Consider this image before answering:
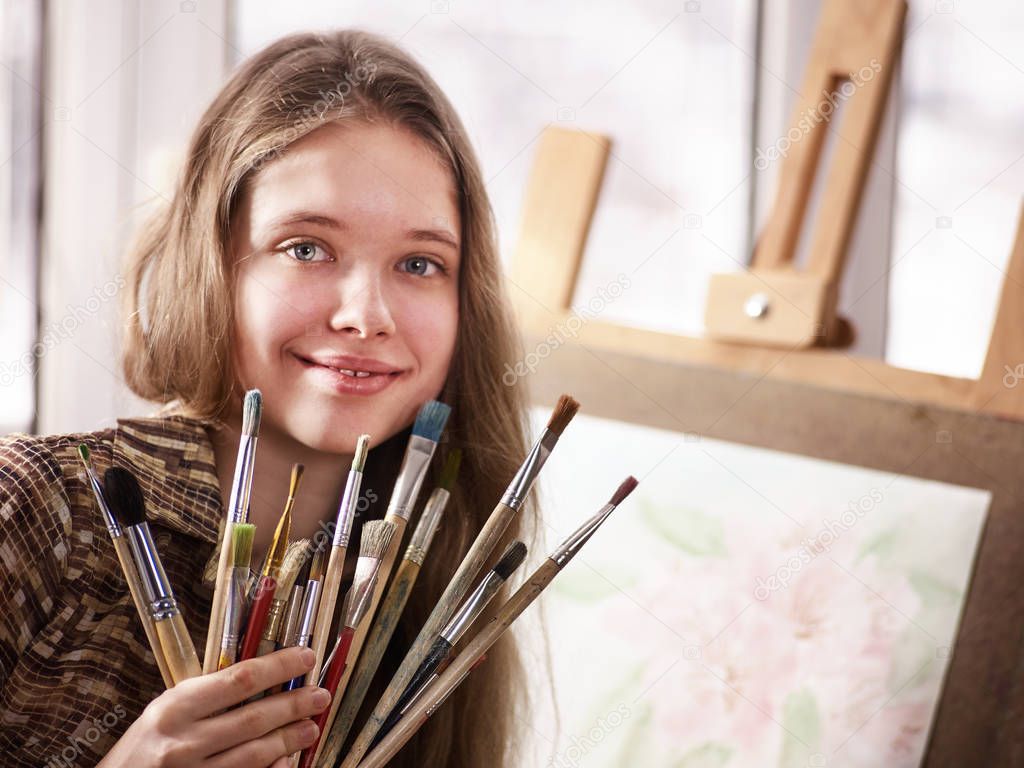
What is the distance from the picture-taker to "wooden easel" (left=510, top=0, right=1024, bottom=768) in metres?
0.92

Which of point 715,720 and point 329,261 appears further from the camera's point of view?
point 715,720

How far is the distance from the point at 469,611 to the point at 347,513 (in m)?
0.08

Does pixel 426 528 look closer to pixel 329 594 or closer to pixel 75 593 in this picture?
pixel 329 594

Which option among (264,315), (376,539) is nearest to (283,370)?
(264,315)

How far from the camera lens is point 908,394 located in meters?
0.97

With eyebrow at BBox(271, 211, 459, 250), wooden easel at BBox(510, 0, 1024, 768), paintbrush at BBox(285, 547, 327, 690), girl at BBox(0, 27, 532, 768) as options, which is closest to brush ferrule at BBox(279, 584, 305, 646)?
paintbrush at BBox(285, 547, 327, 690)

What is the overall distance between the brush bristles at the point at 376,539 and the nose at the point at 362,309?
117 millimetres

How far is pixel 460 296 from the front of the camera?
72 centimetres

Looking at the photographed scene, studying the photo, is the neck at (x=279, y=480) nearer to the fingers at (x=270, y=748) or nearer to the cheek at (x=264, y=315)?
the cheek at (x=264, y=315)

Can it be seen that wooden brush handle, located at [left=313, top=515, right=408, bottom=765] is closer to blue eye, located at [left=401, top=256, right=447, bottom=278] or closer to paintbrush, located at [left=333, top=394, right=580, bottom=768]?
paintbrush, located at [left=333, top=394, right=580, bottom=768]

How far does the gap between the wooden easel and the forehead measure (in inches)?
17.4

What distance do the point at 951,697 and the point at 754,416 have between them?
0.93ft

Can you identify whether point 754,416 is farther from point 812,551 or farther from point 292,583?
point 292,583

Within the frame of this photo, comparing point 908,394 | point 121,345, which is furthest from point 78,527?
point 908,394
